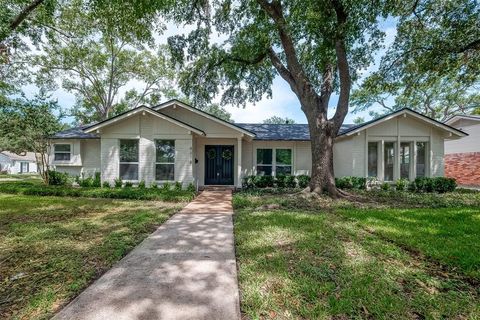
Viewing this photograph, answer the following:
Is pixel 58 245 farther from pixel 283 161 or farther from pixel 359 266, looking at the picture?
pixel 283 161

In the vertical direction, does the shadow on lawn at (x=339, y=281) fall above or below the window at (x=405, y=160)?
below

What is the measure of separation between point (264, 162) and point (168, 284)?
1197cm

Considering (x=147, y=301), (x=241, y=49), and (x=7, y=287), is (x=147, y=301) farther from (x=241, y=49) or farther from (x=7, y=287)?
(x=241, y=49)

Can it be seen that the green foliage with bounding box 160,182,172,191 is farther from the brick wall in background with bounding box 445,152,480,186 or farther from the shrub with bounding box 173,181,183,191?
the brick wall in background with bounding box 445,152,480,186

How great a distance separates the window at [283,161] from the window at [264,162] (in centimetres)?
38

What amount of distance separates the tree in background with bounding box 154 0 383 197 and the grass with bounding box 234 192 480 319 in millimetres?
4424

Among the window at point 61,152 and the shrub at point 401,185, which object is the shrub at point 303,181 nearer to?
the shrub at point 401,185

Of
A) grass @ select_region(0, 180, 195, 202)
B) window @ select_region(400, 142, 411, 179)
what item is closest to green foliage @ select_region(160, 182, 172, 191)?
grass @ select_region(0, 180, 195, 202)

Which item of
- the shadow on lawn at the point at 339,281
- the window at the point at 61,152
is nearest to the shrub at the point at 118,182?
the window at the point at 61,152

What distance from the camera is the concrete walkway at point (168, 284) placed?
240 cm

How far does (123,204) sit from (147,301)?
660 cm

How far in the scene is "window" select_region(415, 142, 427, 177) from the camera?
13430 mm

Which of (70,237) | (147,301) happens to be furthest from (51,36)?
(147,301)

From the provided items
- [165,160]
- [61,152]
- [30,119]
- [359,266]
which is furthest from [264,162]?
[61,152]
